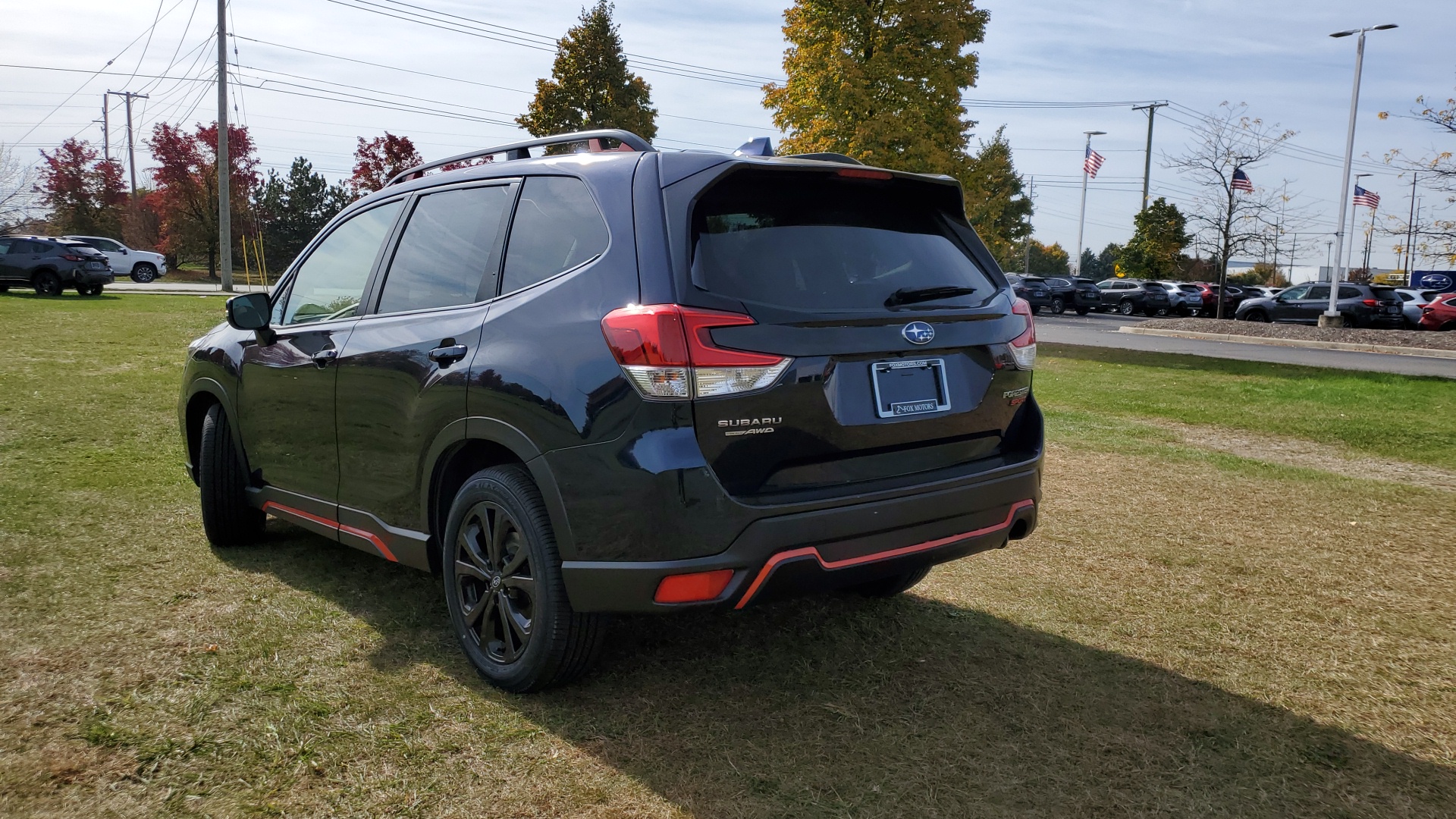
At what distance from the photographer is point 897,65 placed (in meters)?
27.0

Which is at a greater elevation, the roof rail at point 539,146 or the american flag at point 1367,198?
the american flag at point 1367,198

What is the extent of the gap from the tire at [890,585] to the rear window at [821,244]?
1.35m

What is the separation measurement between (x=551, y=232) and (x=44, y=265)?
3165 centimetres

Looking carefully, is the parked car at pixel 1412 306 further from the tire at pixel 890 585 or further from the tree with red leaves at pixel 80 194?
the tree with red leaves at pixel 80 194

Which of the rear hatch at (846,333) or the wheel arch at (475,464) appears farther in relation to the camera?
the wheel arch at (475,464)

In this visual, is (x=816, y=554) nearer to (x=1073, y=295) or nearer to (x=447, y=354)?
(x=447, y=354)

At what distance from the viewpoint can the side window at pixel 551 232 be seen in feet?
11.0

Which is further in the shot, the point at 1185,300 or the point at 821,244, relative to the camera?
the point at 1185,300

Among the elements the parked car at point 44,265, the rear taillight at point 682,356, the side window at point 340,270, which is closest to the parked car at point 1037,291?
the parked car at point 44,265

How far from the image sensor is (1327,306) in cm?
3231

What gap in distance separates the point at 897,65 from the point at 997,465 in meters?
25.2

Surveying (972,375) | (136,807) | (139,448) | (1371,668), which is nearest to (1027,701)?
(972,375)

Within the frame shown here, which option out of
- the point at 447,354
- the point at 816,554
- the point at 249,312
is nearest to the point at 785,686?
the point at 816,554

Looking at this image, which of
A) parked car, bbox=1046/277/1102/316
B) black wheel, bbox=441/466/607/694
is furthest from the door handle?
parked car, bbox=1046/277/1102/316
